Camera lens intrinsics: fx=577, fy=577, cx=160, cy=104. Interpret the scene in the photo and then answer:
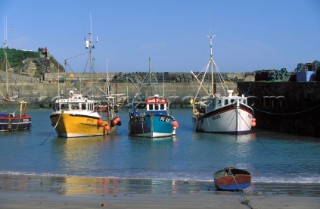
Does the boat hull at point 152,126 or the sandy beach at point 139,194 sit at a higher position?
the boat hull at point 152,126

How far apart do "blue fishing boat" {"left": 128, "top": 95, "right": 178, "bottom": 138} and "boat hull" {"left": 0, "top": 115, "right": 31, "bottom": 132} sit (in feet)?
29.3

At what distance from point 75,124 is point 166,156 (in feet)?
27.8

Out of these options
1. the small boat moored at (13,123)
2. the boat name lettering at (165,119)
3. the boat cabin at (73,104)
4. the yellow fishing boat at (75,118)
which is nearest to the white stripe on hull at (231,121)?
the boat name lettering at (165,119)

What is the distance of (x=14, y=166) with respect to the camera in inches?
788

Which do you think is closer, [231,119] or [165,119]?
[165,119]

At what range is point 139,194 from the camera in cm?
1302

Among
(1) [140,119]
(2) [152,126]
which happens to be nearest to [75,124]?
(1) [140,119]

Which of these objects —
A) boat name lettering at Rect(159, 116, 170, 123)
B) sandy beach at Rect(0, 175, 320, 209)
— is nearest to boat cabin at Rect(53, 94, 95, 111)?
boat name lettering at Rect(159, 116, 170, 123)

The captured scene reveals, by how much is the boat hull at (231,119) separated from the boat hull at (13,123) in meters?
12.1

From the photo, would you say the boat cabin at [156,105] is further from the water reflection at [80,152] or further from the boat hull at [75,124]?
the boat hull at [75,124]

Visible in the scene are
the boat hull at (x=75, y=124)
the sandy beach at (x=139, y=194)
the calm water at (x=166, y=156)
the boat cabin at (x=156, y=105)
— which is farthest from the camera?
the boat cabin at (x=156, y=105)

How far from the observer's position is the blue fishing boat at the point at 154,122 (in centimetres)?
2914

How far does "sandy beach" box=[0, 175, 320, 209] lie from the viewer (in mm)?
11349

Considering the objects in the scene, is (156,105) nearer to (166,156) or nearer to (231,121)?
(231,121)
